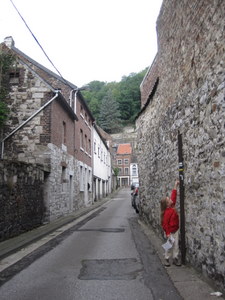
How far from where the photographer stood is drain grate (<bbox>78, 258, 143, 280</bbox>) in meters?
5.23

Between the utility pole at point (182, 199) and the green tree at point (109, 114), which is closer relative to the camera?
the utility pole at point (182, 199)

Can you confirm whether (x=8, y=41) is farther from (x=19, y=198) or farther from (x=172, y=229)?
(x=172, y=229)

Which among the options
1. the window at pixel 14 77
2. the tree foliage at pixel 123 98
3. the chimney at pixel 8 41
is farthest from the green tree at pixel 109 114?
the window at pixel 14 77

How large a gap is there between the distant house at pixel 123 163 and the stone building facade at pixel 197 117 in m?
63.5

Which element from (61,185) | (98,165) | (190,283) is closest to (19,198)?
(61,185)

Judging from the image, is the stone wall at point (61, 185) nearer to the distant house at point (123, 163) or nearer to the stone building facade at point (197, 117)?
the stone building facade at point (197, 117)

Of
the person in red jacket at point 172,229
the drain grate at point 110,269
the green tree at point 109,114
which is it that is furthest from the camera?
the green tree at point 109,114

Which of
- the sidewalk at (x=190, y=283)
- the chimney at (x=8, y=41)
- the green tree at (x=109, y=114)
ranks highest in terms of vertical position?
the green tree at (x=109, y=114)

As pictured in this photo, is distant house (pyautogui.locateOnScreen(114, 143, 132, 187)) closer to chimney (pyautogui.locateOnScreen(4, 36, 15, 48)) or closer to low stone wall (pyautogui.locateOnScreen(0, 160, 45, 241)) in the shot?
chimney (pyautogui.locateOnScreen(4, 36, 15, 48))

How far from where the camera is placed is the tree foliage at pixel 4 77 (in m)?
13.7

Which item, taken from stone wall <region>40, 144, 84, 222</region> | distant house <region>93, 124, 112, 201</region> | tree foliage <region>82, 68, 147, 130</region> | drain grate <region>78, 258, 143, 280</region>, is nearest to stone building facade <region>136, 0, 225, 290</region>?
drain grate <region>78, 258, 143, 280</region>

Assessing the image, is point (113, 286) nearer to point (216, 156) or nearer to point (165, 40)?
point (216, 156)

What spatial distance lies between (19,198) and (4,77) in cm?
711

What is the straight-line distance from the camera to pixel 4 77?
14.3m
